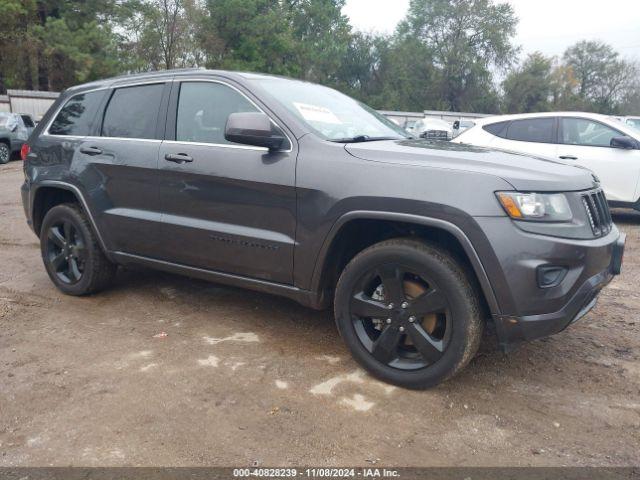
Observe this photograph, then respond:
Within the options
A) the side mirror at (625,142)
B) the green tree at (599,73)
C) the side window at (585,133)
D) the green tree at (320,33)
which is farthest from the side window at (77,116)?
the green tree at (599,73)

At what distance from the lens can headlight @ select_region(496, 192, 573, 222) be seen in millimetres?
2770

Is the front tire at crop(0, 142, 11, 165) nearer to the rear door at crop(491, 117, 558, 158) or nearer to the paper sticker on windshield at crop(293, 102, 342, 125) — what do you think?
the rear door at crop(491, 117, 558, 158)

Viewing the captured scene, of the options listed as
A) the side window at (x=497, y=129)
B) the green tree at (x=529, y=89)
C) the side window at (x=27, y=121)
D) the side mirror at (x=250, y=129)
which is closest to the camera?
the side mirror at (x=250, y=129)

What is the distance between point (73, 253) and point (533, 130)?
6387 millimetres

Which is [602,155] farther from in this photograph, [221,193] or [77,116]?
[77,116]

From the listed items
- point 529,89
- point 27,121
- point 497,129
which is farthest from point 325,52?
point 497,129

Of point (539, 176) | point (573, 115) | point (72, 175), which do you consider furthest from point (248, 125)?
point (573, 115)

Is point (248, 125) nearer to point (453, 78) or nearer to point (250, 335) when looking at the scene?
point (250, 335)

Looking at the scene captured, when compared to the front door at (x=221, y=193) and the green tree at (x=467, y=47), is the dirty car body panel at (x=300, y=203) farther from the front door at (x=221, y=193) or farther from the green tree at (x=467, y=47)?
the green tree at (x=467, y=47)

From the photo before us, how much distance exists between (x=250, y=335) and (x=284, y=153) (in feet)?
4.34

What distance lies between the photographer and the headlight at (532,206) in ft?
9.09

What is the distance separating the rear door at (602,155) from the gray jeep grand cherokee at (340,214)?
456 centimetres

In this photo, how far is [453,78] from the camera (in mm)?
48469

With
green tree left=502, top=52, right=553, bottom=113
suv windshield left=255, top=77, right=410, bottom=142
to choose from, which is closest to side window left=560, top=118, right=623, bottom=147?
suv windshield left=255, top=77, right=410, bottom=142
